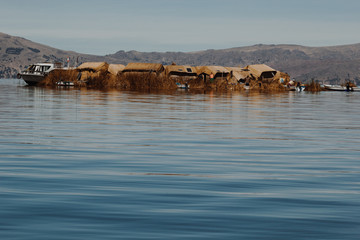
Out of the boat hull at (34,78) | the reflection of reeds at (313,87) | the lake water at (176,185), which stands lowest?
the lake water at (176,185)

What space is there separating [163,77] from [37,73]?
2852 centimetres

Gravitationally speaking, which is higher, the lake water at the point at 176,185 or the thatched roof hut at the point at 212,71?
the thatched roof hut at the point at 212,71

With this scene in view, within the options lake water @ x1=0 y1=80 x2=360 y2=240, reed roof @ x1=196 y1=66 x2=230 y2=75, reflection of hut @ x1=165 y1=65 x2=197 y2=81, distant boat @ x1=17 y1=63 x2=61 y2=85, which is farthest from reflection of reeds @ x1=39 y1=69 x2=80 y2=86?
lake water @ x1=0 y1=80 x2=360 y2=240

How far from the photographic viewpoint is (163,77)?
388 ft

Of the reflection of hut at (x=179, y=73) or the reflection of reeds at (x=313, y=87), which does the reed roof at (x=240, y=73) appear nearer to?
the reflection of hut at (x=179, y=73)

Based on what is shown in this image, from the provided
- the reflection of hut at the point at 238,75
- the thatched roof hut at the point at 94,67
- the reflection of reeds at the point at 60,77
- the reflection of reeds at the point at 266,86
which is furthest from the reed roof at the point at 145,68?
the reflection of reeds at the point at 266,86

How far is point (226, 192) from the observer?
12.0 metres

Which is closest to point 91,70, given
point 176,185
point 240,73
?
point 240,73

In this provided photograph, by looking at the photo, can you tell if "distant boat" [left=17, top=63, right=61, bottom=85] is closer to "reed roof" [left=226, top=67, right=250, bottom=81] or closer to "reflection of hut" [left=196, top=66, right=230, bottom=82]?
"reflection of hut" [left=196, top=66, right=230, bottom=82]

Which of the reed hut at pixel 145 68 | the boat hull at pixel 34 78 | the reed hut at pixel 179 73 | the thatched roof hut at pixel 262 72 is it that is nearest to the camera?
the reed hut at pixel 145 68

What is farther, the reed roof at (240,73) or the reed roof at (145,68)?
the reed roof at (240,73)

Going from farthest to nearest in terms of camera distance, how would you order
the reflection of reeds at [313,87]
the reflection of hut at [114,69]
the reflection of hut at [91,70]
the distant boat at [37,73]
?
1. the reflection of reeds at [313,87]
2. the distant boat at [37,73]
3. the reflection of hut at [114,69]
4. the reflection of hut at [91,70]

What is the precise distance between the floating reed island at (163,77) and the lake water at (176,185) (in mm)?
93214

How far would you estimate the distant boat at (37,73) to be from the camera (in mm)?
127744
